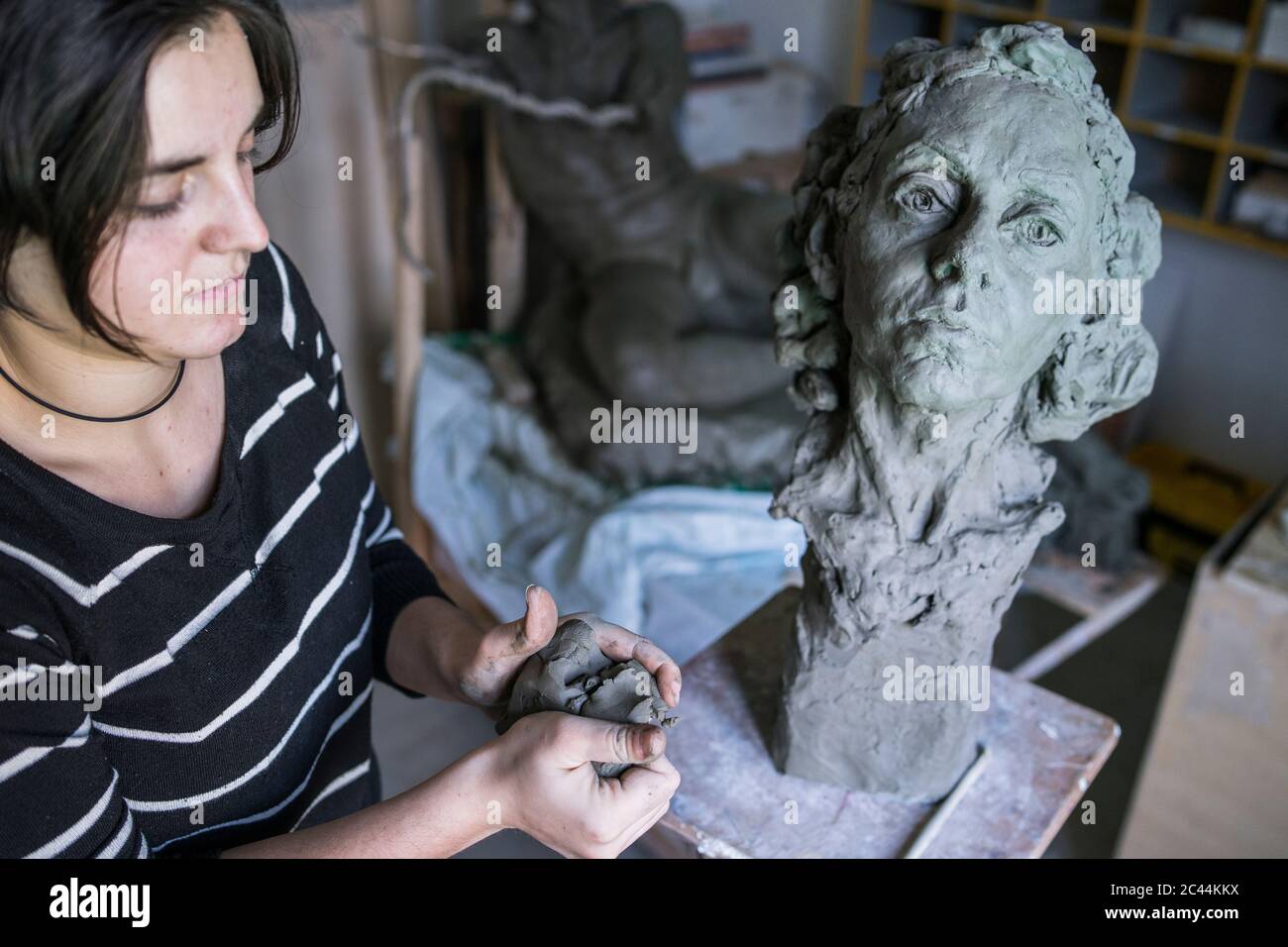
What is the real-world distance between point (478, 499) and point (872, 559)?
6.04ft

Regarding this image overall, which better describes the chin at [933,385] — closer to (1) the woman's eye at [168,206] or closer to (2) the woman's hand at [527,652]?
(2) the woman's hand at [527,652]

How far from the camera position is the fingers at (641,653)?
1.16 meters

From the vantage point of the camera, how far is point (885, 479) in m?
1.27

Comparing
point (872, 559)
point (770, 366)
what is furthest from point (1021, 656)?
point (872, 559)

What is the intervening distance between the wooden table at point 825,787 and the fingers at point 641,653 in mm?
270

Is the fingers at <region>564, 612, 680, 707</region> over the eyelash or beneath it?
beneath

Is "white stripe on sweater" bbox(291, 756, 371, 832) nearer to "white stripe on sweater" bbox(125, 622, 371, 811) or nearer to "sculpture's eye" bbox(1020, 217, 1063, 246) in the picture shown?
"white stripe on sweater" bbox(125, 622, 371, 811)

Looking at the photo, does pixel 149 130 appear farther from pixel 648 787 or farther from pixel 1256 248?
pixel 1256 248

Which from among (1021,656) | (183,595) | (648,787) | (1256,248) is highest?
(1256,248)

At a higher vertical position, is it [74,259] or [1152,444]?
[74,259]

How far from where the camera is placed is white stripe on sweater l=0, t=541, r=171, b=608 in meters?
0.95

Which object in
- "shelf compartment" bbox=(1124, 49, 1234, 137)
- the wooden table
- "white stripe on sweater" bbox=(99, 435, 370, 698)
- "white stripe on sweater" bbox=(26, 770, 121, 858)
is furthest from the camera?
"shelf compartment" bbox=(1124, 49, 1234, 137)

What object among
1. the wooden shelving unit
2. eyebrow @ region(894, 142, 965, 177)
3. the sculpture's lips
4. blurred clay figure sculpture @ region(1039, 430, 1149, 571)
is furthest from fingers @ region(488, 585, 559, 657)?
the wooden shelving unit

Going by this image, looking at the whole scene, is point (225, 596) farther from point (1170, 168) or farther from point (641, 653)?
point (1170, 168)
